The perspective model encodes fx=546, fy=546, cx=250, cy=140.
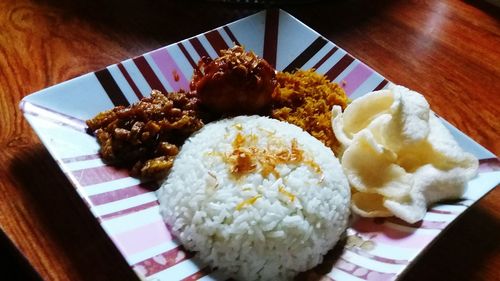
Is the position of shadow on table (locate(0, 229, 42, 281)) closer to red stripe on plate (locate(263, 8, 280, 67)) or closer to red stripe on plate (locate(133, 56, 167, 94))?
red stripe on plate (locate(133, 56, 167, 94))

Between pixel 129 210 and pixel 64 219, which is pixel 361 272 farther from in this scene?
pixel 64 219

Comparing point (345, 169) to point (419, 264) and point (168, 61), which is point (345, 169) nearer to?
point (419, 264)

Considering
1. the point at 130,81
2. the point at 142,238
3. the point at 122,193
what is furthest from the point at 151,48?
the point at 142,238

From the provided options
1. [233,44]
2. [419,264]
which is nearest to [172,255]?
[419,264]

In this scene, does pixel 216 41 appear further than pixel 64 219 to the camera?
Yes

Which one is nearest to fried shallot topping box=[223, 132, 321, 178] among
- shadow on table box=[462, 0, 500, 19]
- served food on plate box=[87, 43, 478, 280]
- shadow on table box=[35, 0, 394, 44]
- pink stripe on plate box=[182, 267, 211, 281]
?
served food on plate box=[87, 43, 478, 280]

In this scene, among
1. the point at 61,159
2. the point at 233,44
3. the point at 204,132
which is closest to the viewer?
the point at 61,159
